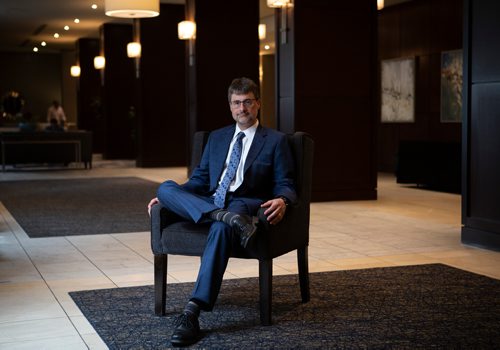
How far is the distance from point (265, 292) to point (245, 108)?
1015 millimetres

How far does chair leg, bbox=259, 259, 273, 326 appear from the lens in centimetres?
407

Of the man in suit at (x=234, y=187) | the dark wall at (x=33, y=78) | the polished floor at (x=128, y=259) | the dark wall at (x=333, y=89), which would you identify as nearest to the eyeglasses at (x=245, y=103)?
the man in suit at (x=234, y=187)

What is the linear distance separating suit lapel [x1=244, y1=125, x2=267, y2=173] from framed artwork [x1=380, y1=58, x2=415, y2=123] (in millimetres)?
9939

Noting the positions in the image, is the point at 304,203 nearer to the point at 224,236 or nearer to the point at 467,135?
the point at 224,236

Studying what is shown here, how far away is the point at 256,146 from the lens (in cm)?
443

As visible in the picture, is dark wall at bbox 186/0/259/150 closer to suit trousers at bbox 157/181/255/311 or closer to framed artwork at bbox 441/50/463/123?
framed artwork at bbox 441/50/463/123

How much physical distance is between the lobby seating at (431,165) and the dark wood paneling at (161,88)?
239 inches

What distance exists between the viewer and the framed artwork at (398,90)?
1403 centimetres

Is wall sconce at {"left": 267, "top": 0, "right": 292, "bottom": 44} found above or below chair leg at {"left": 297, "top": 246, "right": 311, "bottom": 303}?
above

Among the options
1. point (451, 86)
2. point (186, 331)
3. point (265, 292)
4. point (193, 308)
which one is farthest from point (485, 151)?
point (451, 86)

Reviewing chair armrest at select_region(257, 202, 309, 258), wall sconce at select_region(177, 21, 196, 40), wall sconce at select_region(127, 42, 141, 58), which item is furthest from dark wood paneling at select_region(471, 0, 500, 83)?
wall sconce at select_region(127, 42, 141, 58)

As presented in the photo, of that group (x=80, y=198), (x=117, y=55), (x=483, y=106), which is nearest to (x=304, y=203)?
(x=483, y=106)

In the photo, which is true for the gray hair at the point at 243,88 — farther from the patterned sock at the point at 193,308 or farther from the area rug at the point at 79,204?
the area rug at the point at 79,204

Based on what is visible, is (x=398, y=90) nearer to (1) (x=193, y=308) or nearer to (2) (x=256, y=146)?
(2) (x=256, y=146)
